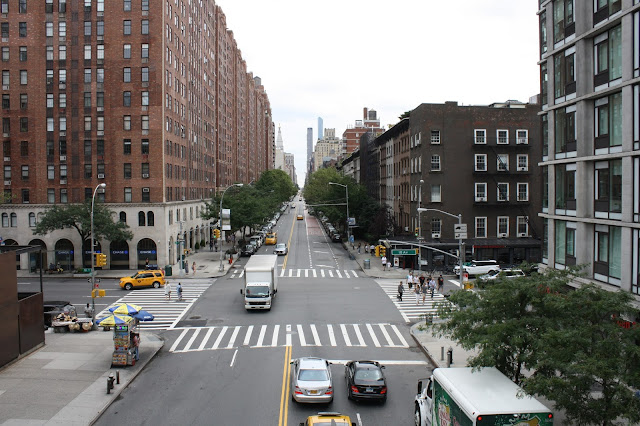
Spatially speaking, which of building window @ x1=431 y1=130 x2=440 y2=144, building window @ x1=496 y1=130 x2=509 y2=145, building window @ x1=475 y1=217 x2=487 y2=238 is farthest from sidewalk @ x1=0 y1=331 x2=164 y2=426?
building window @ x1=496 y1=130 x2=509 y2=145

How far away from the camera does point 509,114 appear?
60844mm

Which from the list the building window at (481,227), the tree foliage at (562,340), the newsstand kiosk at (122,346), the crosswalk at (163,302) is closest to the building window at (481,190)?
the building window at (481,227)

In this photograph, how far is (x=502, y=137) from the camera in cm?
6097

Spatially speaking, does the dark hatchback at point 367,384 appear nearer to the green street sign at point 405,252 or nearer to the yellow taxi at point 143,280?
the yellow taxi at point 143,280

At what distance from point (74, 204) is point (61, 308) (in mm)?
26196

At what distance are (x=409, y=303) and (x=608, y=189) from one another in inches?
846

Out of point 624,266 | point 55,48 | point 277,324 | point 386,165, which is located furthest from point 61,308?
point 386,165

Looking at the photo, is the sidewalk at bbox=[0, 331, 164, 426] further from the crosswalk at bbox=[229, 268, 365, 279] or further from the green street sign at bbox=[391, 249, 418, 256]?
the green street sign at bbox=[391, 249, 418, 256]

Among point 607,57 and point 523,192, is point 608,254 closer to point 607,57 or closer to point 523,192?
point 607,57

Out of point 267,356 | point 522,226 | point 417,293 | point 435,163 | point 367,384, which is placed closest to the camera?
point 367,384

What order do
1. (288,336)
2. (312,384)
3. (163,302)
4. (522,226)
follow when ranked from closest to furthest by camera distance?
(312,384) < (288,336) < (163,302) < (522,226)

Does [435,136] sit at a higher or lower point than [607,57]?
higher

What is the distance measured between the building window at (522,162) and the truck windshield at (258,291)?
36962 millimetres

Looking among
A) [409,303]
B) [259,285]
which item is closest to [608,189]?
[409,303]
